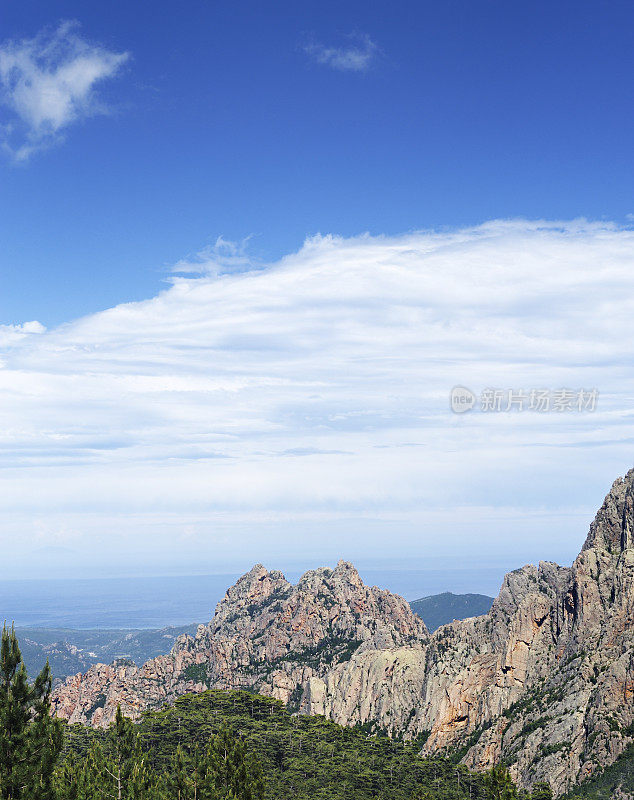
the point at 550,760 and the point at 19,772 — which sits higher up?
the point at 19,772

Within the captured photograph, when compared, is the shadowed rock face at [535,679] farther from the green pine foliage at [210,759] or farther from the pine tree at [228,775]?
the pine tree at [228,775]

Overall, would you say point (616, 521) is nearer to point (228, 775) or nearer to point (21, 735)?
point (228, 775)

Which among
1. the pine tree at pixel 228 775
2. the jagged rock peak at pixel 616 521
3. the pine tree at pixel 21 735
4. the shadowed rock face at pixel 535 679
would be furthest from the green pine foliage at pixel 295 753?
the jagged rock peak at pixel 616 521

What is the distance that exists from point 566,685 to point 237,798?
11298 centimetres

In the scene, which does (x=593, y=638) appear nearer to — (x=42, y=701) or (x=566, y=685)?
(x=566, y=685)

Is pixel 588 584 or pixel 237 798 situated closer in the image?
pixel 237 798

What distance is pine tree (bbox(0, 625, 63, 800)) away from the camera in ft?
125

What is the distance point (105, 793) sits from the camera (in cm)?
5200

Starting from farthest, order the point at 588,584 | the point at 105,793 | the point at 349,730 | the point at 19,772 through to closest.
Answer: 1. the point at 588,584
2. the point at 349,730
3. the point at 105,793
4. the point at 19,772

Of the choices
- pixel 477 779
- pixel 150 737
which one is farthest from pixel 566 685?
pixel 150 737

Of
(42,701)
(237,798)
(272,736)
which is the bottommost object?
(272,736)

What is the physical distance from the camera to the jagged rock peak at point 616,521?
158000 millimetres

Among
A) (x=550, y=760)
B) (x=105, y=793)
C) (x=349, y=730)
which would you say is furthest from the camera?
(x=349, y=730)

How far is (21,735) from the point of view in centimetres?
3884
